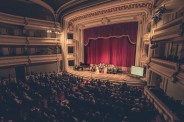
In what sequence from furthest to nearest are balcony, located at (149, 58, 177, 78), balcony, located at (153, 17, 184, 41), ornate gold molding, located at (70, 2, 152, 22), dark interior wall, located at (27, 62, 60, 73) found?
dark interior wall, located at (27, 62, 60, 73) < ornate gold molding, located at (70, 2, 152, 22) < balcony, located at (149, 58, 177, 78) < balcony, located at (153, 17, 184, 41)

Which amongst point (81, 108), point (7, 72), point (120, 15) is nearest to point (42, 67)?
point (7, 72)

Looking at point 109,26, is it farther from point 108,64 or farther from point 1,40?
point 1,40

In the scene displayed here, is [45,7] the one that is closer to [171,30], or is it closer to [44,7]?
[44,7]

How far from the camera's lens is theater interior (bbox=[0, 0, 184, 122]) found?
20.5 feet

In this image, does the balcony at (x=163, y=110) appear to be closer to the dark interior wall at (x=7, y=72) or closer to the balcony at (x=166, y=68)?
the balcony at (x=166, y=68)

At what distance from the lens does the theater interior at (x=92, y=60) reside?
246 inches

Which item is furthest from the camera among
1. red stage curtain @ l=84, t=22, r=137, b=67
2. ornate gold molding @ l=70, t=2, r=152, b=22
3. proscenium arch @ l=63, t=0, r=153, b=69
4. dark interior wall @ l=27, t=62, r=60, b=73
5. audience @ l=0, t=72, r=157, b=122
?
dark interior wall @ l=27, t=62, r=60, b=73

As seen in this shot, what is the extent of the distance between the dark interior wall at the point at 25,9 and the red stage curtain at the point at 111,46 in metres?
6.67

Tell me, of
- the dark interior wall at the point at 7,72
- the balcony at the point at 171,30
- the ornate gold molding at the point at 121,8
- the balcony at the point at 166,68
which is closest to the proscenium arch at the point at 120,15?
the ornate gold molding at the point at 121,8

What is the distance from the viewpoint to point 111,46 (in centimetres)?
1753

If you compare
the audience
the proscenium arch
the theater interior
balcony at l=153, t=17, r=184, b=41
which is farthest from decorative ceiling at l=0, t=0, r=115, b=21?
the audience

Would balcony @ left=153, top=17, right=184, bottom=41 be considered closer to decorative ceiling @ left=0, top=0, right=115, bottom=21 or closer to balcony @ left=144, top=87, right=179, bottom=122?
balcony @ left=144, top=87, right=179, bottom=122

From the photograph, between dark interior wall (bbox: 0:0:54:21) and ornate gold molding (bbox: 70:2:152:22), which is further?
dark interior wall (bbox: 0:0:54:21)

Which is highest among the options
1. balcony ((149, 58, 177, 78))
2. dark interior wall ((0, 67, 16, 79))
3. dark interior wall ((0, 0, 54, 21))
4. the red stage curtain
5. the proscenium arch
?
dark interior wall ((0, 0, 54, 21))
